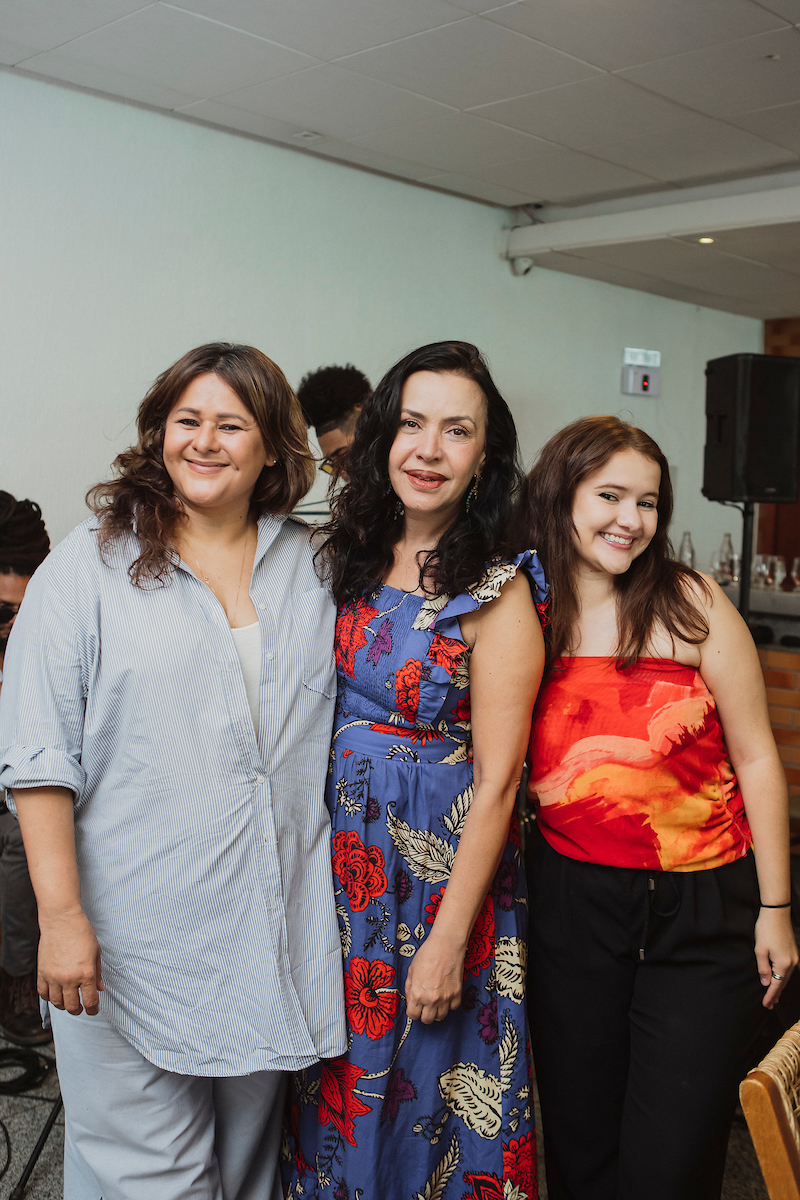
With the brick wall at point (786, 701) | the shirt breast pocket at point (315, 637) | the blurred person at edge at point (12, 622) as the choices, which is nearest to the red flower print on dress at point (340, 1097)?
the shirt breast pocket at point (315, 637)

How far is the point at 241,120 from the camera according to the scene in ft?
12.3

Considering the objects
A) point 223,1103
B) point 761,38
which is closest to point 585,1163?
point 223,1103

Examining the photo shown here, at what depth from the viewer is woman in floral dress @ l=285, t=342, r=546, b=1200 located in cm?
155

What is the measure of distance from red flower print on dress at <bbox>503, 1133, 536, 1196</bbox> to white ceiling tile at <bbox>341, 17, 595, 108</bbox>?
9.44 feet

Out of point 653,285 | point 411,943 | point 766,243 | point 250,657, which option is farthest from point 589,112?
point 411,943

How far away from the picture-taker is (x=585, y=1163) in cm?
167

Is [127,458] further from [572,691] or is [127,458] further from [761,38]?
[761,38]

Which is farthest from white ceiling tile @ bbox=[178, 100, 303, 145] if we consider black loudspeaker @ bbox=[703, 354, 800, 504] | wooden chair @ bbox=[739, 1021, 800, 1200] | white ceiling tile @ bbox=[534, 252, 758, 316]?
wooden chair @ bbox=[739, 1021, 800, 1200]

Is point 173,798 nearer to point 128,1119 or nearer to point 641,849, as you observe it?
point 128,1119

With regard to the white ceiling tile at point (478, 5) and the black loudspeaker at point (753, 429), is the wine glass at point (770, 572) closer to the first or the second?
the black loudspeaker at point (753, 429)

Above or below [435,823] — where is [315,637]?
above

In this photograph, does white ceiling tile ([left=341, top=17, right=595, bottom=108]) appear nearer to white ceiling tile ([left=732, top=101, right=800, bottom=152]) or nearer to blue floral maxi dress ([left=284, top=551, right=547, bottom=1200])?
white ceiling tile ([left=732, top=101, right=800, bottom=152])

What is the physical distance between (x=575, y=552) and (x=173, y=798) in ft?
2.59

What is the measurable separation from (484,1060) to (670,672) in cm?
71
